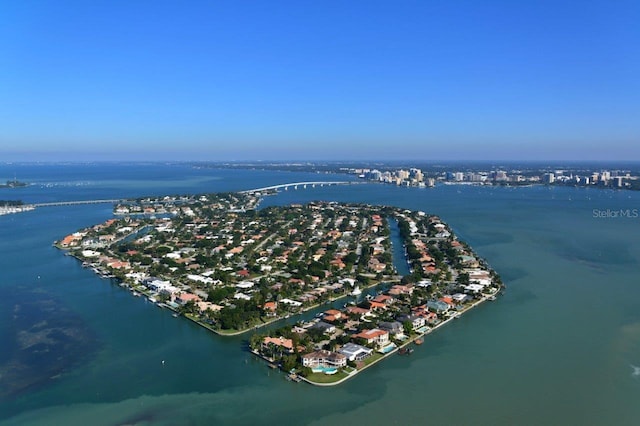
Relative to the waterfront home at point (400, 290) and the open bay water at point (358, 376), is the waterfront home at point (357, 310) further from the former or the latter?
the open bay water at point (358, 376)

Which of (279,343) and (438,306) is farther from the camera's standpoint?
(438,306)

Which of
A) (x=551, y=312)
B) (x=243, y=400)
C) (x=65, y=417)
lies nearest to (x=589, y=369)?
(x=551, y=312)

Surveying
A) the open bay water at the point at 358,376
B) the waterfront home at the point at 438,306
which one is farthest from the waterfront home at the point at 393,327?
the waterfront home at the point at 438,306

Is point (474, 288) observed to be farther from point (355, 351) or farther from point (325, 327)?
point (355, 351)

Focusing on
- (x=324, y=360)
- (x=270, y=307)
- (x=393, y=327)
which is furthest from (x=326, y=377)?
(x=270, y=307)

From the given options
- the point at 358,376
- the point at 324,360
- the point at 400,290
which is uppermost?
the point at 400,290

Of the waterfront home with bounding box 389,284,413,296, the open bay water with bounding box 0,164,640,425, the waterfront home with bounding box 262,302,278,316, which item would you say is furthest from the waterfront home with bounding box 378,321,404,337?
the waterfront home with bounding box 262,302,278,316
